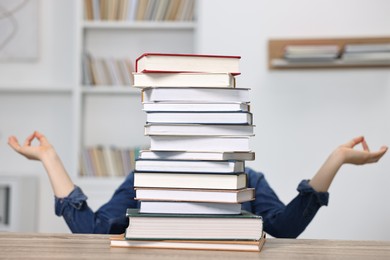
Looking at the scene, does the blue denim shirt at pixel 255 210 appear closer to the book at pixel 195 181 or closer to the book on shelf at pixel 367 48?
the book at pixel 195 181

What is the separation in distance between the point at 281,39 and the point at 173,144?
7.82 feet

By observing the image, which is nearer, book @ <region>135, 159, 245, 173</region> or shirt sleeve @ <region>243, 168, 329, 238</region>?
book @ <region>135, 159, 245, 173</region>

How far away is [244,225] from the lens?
103cm

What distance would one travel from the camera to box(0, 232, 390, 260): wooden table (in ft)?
3.20

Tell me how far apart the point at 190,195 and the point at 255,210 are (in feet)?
3.48

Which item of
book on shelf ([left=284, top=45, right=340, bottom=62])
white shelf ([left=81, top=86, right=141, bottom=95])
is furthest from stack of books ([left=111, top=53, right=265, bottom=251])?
white shelf ([left=81, top=86, right=141, bottom=95])

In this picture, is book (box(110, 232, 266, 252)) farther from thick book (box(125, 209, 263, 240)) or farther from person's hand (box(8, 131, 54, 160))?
person's hand (box(8, 131, 54, 160))

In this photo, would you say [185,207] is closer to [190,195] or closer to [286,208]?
[190,195]

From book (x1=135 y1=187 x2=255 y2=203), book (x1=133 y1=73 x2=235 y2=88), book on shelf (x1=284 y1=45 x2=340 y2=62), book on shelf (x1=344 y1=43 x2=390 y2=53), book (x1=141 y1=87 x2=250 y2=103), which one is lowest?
book (x1=135 y1=187 x2=255 y2=203)

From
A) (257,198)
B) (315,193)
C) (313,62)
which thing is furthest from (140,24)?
(315,193)

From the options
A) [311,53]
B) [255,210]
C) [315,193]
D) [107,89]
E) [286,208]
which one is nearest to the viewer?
[315,193]

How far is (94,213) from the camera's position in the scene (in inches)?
74.2

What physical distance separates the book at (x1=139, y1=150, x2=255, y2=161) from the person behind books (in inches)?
16.8

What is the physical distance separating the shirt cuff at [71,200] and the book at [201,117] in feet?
2.32
